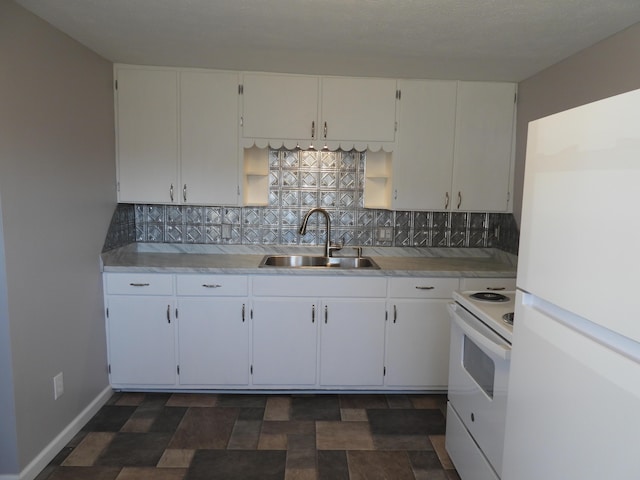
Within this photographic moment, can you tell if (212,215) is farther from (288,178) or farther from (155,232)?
(288,178)

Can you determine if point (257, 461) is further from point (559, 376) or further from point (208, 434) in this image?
point (559, 376)

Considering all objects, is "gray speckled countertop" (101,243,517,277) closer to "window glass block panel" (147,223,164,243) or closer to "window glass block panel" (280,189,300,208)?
"window glass block panel" (147,223,164,243)

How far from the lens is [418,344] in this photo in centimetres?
287

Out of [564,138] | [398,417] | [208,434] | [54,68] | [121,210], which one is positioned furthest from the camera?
[121,210]

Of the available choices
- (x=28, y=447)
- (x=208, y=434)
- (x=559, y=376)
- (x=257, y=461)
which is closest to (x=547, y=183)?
(x=559, y=376)

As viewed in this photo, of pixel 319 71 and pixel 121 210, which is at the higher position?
pixel 319 71

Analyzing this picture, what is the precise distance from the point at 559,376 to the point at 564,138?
2.09 feet

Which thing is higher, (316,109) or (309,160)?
(316,109)

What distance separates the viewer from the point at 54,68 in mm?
2195

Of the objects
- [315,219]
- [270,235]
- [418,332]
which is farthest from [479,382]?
[270,235]

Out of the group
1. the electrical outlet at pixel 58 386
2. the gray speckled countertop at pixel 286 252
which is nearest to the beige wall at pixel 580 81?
the gray speckled countertop at pixel 286 252

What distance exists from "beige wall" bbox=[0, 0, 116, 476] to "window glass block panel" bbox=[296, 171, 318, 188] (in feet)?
4.55

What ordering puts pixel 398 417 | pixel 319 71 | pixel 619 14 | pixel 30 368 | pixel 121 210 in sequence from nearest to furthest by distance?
pixel 619 14
pixel 30 368
pixel 398 417
pixel 319 71
pixel 121 210

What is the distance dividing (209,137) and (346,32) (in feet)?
4.10
